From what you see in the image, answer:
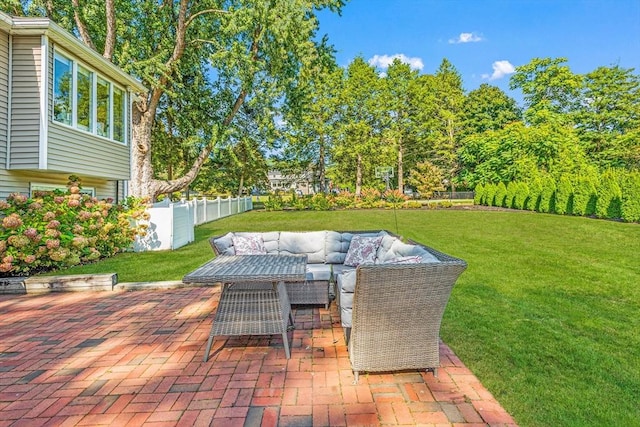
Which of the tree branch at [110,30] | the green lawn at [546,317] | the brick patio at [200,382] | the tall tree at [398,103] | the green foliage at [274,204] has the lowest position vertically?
the brick patio at [200,382]

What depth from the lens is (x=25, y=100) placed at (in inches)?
273

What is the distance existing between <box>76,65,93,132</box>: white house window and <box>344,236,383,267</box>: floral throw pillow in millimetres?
6752

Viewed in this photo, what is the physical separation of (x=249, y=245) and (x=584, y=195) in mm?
14766

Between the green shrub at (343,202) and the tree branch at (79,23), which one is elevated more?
the tree branch at (79,23)

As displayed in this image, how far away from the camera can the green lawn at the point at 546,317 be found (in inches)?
94.8

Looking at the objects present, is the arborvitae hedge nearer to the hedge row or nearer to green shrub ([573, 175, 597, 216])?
the hedge row

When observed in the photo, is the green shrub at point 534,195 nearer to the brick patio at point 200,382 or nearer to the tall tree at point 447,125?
the tall tree at point 447,125

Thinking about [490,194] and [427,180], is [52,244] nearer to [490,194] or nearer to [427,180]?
[490,194]

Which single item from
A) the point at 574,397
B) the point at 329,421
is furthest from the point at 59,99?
the point at 574,397

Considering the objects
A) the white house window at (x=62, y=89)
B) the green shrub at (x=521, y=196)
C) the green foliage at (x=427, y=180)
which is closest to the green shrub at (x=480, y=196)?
the green shrub at (x=521, y=196)

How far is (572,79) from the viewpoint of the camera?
2517cm

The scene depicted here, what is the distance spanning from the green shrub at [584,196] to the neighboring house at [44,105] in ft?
54.4

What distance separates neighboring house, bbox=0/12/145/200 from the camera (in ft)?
22.4

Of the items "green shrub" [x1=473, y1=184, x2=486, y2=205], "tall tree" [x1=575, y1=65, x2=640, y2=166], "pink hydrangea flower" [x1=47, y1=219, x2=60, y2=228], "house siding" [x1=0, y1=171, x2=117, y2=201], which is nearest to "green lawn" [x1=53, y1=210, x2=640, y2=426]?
"pink hydrangea flower" [x1=47, y1=219, x2=60, y2=228]
